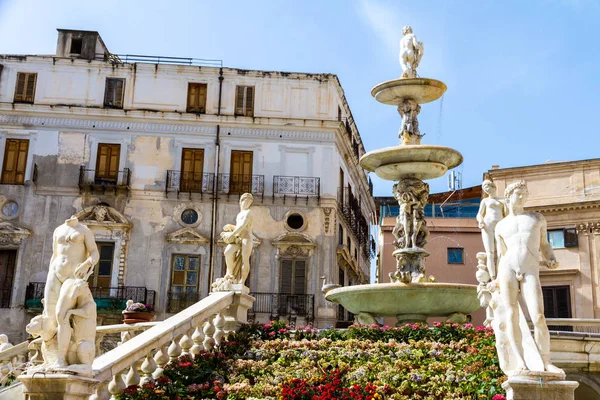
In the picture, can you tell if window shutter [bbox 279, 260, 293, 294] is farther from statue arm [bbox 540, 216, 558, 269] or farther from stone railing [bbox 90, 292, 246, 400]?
statue arm [bbox 540, 216, 558, 269]

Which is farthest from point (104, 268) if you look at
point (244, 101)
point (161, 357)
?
point (161, 357)

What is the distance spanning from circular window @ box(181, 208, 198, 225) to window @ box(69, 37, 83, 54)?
9667 millimetres

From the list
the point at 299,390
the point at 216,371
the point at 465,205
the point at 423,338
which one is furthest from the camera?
the point at 465,205

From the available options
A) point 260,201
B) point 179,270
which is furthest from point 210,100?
point 179,270

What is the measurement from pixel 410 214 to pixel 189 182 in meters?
18.2

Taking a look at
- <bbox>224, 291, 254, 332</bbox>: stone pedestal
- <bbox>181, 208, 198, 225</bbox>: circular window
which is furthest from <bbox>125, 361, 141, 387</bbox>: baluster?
<bbox>181, 208, 198, 225</bbox>: circular window

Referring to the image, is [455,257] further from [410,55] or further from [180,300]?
[410,55]

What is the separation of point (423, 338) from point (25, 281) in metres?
23.0

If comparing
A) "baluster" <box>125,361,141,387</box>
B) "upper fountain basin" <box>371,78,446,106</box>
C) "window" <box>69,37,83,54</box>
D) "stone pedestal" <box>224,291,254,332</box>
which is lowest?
"baluster" <box>125,361,141,387</box>

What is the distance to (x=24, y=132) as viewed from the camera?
109 ft

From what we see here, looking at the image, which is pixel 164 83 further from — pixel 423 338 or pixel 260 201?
pixel 423 338

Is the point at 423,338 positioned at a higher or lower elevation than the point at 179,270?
lower

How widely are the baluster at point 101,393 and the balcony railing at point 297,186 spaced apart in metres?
23.2

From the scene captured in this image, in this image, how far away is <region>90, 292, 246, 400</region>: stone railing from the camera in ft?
32.7
